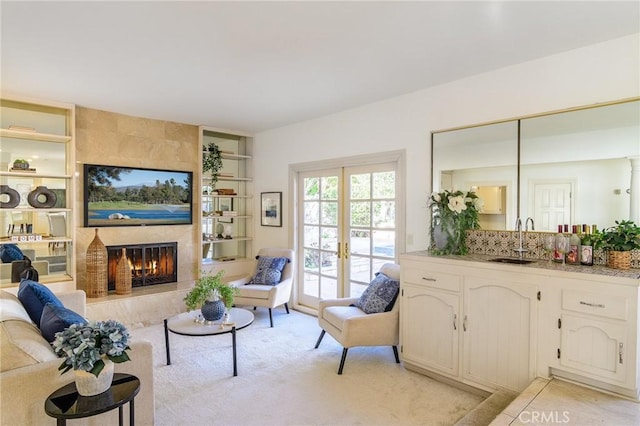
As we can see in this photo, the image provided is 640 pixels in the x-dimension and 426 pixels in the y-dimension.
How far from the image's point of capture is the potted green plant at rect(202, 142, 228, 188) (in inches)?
216

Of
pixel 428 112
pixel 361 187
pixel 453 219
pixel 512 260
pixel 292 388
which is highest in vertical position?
pixel 428 112

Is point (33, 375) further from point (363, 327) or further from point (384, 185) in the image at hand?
point (384, 185)

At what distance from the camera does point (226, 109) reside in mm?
4434

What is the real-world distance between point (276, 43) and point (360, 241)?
2542mm

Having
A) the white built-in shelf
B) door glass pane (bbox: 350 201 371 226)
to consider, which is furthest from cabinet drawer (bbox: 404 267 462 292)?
the white built-in shelf

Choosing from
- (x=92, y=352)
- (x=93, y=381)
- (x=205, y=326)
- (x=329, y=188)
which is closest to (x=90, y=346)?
(x=92, y=352)

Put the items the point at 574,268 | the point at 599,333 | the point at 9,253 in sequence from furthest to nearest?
1. the point at 9,253
2. the point at 574,268
3. the point at 599,333

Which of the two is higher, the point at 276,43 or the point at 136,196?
the point at 276,43

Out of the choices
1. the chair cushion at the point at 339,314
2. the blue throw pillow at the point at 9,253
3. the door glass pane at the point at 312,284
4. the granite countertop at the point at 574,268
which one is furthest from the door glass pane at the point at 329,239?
the blue throw pillow at the point at 9,253

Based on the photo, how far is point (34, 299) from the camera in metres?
2.48

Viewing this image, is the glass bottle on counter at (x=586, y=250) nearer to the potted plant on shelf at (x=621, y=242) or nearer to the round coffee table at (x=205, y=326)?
the potted plant on shelf at (x=621, y=242)

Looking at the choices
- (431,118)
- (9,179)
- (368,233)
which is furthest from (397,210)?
(9,179)

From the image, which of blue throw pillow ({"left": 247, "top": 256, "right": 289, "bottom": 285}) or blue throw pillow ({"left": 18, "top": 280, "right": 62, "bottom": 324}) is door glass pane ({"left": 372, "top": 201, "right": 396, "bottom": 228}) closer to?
blue throw pillow ({"left": 247, "top": 256, "right": 289, "bottom": 285})

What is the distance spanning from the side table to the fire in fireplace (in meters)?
3.17
